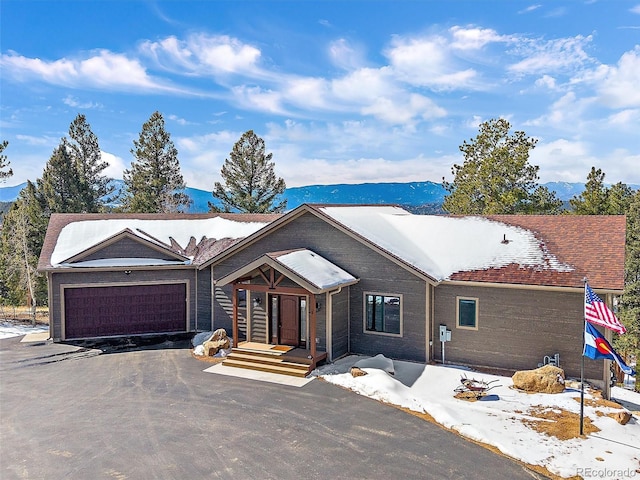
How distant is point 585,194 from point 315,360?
77.3ft

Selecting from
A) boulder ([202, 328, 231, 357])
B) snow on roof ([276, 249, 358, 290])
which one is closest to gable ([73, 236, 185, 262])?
boulder ([202, 328, 231, 357])

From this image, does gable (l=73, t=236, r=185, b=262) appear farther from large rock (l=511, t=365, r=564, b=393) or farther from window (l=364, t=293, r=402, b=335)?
large rock (l=511, t=365, r=564, b=393)

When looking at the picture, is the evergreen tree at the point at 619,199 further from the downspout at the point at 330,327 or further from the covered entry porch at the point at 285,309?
the downspout at the point at 330,327

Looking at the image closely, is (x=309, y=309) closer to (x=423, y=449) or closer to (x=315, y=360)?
(x=315, y=360)

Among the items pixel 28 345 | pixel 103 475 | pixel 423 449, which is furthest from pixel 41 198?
pixel 423 449

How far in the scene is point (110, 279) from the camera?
19.1 meters

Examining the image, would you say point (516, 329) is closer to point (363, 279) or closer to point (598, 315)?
point (598, 315)

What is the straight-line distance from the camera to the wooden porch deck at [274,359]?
47.0 feet

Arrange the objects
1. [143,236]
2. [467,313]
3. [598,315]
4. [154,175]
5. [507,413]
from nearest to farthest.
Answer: [598,315]
[507,413]
[467,313]
[143,236]
[154,175]

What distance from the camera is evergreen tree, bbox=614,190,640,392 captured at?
24.7m

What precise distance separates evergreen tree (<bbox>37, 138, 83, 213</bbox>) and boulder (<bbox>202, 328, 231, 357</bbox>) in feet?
70.1

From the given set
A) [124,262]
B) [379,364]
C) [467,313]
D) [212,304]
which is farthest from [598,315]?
[124,262]

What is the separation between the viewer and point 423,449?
377 inches

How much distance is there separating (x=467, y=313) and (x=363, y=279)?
343 cm
